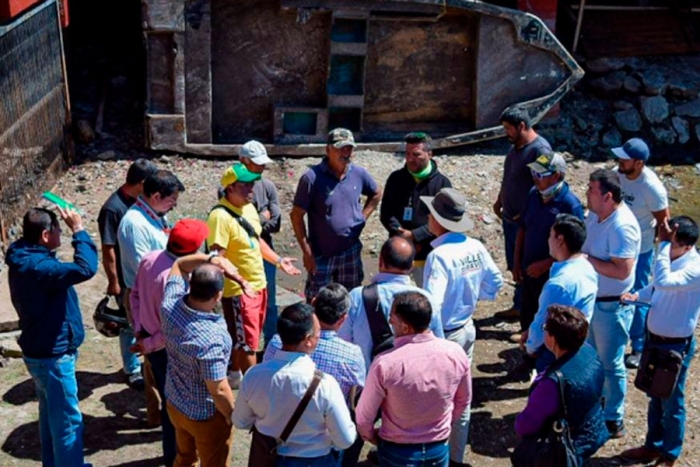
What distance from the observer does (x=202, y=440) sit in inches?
205

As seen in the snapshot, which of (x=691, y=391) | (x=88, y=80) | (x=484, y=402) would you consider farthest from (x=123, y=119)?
(x=691, y=391)

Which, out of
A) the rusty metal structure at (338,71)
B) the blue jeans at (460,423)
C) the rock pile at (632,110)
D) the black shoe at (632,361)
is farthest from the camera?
the rock pile at (632,110)

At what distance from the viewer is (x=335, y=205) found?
23.9 feet

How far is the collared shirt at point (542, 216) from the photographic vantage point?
678cm

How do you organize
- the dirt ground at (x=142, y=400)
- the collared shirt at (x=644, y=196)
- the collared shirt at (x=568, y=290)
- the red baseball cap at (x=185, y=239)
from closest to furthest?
the red baseball cap at (x=185, y=239), the collared shirt at (x=568, y=290), the dirt ground at (x=142, y=400), the collared shirt at (x=644, y=196)

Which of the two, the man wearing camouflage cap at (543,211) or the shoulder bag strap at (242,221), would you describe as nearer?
the shoulder bag strap at (242,221)

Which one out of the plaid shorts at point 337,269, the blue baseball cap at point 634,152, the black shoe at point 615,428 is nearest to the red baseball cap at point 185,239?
the plaid shorts at point 337,269

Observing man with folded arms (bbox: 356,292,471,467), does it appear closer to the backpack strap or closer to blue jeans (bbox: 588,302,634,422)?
the backpack strap

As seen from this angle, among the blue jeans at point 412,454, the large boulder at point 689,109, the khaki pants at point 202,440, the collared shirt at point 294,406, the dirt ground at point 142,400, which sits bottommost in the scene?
the dirt ground at point 142,400

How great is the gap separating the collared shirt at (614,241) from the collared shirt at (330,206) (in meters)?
1.78

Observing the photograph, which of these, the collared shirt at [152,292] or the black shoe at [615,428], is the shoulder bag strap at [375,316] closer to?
the collared shirt at [152,292]

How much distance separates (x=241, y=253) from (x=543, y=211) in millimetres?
2069

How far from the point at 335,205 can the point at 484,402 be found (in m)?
1.78

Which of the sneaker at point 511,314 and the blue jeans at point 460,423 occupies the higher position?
the blue jeans at point 460,423
